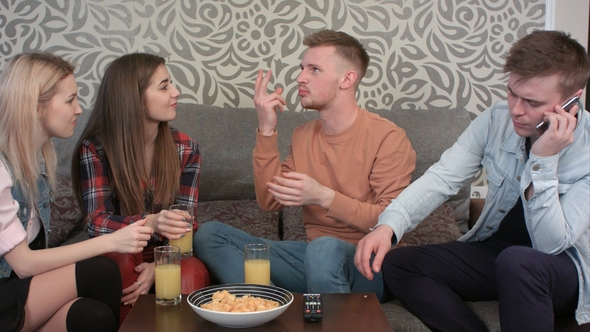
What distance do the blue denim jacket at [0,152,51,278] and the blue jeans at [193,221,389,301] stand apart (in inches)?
20.0

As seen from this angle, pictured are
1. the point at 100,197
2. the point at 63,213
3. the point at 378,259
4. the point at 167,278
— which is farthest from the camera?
the point at 63,213

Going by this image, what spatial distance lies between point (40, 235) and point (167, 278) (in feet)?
1.86

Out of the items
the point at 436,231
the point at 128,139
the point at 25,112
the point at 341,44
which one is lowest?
the point at 436,231

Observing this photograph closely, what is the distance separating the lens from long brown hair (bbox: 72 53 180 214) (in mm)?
2307

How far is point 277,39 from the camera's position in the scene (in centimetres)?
320

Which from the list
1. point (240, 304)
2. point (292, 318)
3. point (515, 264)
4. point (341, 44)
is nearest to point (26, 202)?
point (240, 304)

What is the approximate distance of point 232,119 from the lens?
2861mm

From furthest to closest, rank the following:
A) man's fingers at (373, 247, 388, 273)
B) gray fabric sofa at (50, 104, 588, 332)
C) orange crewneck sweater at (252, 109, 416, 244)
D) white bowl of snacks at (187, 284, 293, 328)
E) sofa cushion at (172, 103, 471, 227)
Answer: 1. sofa cushion at (172, 103, 471, 227)
2. gray fabric sofa at (50, 104, 588, 332)
3. orange crewneck sweater at (252, 109, 416, 244)
4. man's fingers at (373, 247, 388, 273)
5. white bowl of snacks at (187, 284, 293, 328)

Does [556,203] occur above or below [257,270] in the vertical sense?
above

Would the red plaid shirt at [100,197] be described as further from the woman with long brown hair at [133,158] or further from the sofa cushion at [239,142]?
the sofa cushion at [239,142]

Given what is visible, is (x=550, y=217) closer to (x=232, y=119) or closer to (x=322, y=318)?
→ (x=322, y=318)

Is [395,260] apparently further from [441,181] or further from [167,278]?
[167,278]

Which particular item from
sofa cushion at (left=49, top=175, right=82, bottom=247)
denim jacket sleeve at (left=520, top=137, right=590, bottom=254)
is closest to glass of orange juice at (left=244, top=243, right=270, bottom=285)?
denim jacket sleeve at (left=520, top=137, right=590, bottom=254)

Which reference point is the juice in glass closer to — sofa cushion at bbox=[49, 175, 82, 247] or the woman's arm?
the woman's arm
